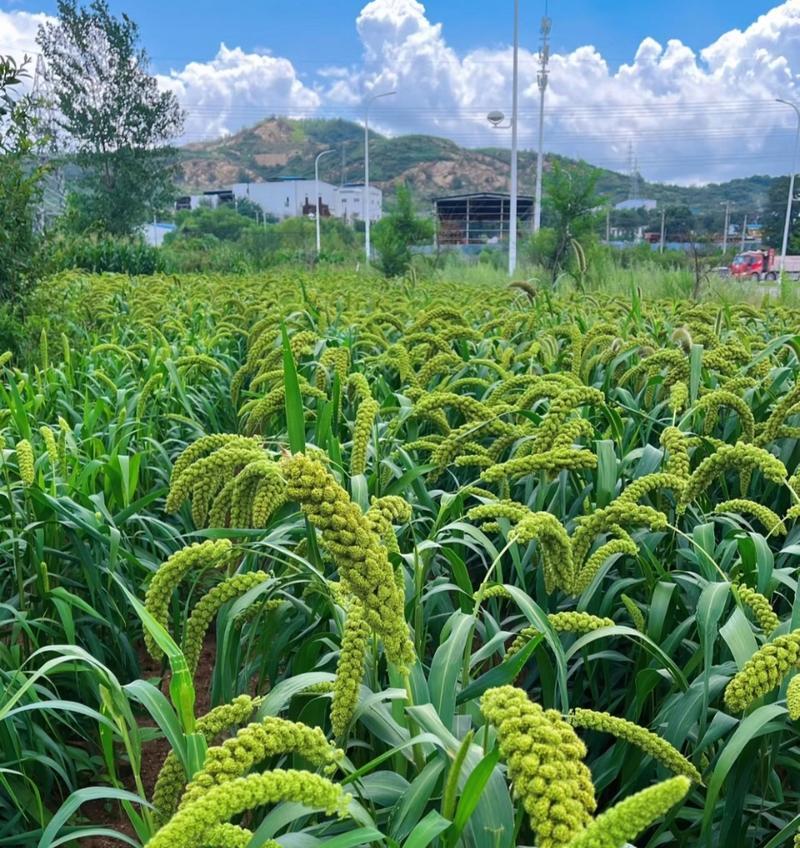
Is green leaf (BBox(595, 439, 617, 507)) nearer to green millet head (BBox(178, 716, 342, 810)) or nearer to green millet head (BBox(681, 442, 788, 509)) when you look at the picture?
green millet head (BBox(681, 442, 788, 509))

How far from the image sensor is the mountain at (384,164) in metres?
110

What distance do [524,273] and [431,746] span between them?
56.6 ft

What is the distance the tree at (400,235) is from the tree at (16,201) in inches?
601

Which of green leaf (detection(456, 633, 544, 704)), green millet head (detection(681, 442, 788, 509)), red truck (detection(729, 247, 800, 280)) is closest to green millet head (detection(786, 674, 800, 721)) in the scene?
green leaf (detection(456, 633, 544, 704))

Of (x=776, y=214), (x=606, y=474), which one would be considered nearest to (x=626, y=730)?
(x=606, y=474)

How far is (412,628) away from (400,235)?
72.3 ft

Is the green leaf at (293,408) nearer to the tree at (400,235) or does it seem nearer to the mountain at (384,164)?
the tree at (400,235)

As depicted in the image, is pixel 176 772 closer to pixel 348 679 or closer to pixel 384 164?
pixel 348 679

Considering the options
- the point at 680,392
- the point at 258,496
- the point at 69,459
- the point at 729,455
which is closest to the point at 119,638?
the point at 69,459

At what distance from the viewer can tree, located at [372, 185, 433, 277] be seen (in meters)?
21.7

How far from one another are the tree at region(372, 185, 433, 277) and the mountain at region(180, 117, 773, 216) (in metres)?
85.3

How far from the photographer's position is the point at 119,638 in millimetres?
2383

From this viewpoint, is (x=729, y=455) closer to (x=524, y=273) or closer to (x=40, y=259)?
(x=40, y=259)

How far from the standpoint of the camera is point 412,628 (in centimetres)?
171
